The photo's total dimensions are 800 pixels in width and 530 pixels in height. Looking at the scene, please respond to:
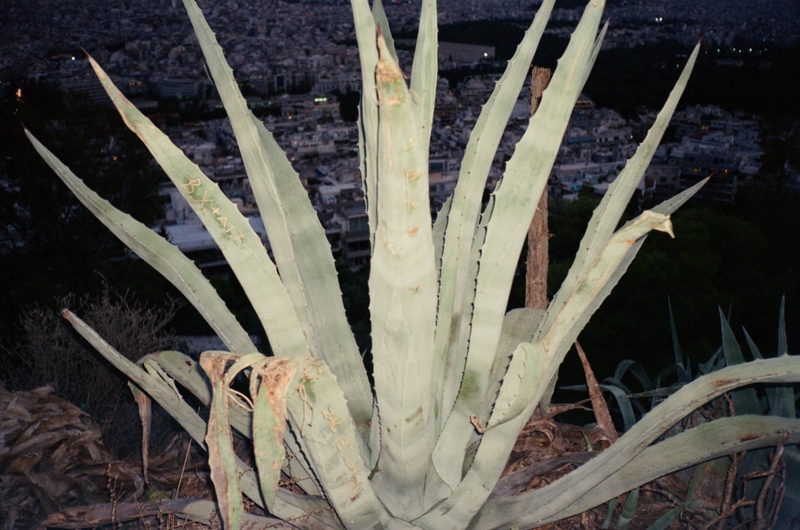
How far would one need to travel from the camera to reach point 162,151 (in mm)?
723

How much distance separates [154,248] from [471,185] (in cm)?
39

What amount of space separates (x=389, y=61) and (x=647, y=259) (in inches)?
189

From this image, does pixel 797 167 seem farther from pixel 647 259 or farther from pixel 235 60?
pixel 235 60

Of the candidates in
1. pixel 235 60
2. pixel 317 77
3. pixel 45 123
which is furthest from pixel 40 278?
pixel 317 77

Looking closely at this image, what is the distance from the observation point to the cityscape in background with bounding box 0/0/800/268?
3934mm

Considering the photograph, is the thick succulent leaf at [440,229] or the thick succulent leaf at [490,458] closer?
the thick succulent leaf at [490,458]

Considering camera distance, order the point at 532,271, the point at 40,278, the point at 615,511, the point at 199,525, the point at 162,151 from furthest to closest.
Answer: the point at 40,278
the point at 532,271
the point at 615,511
the point at 199,525
the point at 162,151

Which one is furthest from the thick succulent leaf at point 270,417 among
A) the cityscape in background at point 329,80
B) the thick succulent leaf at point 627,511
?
the cityscape in background at point 329,80

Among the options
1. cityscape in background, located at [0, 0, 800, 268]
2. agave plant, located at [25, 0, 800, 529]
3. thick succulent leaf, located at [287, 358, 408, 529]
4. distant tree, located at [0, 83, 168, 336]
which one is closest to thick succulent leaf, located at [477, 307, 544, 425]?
agave plant, located at [25, 0, 800, 529]

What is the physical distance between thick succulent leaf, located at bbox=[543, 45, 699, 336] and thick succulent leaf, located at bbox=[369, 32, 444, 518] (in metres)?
0.21

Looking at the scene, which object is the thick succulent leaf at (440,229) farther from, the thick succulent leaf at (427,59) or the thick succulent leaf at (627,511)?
the thick succulent leaf at (627,511)

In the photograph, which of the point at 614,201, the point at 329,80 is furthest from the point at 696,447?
the point at 329,80

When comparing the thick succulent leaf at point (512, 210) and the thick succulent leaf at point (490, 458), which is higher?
the thick succulent leaf at point (512, 210)

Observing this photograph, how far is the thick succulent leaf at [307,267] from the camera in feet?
2.77
